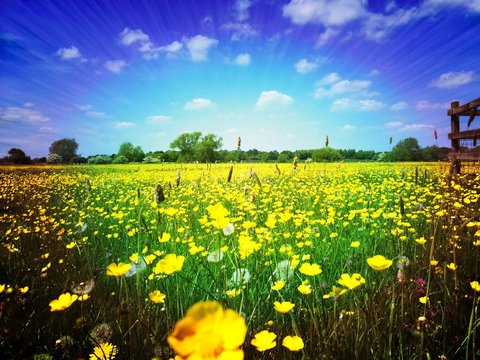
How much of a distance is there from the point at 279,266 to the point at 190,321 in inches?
67.6

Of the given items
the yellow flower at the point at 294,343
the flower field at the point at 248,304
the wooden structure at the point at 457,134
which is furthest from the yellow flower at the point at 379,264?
the wooden structure at the point at 457,134

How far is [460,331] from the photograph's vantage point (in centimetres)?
154

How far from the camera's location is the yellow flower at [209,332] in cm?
43

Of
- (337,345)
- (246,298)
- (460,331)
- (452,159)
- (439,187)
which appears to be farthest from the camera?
(452,159)

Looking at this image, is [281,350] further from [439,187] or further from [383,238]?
[439,187]

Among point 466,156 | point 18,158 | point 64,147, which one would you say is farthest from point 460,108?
point 64,147

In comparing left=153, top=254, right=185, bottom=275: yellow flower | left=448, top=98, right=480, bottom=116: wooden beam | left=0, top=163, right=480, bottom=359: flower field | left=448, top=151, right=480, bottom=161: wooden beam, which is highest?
left=448, top=98, right=480, bottom=116: wooden beam

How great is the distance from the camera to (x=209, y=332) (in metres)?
0.44

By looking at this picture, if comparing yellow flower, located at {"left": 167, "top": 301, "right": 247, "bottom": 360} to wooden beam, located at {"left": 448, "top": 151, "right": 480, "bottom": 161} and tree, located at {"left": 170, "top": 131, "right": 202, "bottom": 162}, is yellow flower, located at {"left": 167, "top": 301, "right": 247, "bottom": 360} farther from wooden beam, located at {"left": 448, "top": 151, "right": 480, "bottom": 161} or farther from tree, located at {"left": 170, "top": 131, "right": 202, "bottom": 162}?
tree, located at {"left": 170, "top": 131, "right": 202, "bottom": 162}

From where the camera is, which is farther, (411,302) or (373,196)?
(373,196)

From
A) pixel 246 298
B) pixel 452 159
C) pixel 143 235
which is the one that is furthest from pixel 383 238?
pixel 452 159

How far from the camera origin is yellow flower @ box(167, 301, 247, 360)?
43cm

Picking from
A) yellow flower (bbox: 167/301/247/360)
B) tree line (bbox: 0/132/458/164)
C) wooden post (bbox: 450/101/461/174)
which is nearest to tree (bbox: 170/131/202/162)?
tree line (bbox: 0/132/458/164)

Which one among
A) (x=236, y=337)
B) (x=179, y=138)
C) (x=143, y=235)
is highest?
(x=179, y=138)
